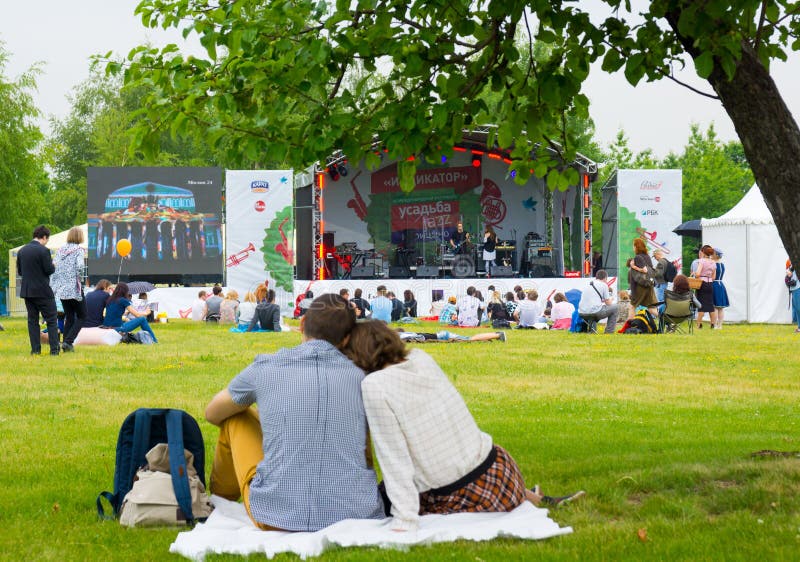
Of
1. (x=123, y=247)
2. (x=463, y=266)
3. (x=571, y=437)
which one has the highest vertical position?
(x=123, y=247)

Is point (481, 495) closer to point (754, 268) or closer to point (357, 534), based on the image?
point (357, 534)

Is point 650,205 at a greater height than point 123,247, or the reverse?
point 650,205

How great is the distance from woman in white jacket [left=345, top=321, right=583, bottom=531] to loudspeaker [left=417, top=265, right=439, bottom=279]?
75.9 ft

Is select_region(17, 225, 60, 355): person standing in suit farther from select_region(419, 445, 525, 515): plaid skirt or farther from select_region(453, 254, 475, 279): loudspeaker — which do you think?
select_region(453, 254, 475, 279): loudspeaker

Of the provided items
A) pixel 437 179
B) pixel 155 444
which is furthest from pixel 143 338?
pixel 437 179

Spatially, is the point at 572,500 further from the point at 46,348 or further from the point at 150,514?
the point at 46,348

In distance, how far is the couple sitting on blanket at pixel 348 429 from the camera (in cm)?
466

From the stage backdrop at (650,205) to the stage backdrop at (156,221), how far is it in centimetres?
1182

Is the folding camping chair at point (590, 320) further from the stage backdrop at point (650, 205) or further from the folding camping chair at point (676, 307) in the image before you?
the stage backdrop at point (650, 205)

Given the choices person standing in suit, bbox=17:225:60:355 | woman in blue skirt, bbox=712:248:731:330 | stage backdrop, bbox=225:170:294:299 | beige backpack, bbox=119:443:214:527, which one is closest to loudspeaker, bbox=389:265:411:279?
stage backdrop, bbox=225:170:294:299

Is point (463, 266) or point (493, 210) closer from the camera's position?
point (463, 266)

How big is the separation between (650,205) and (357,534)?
25.1 meters

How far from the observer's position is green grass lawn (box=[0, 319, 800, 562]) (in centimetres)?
467

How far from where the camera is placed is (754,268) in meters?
25.3
